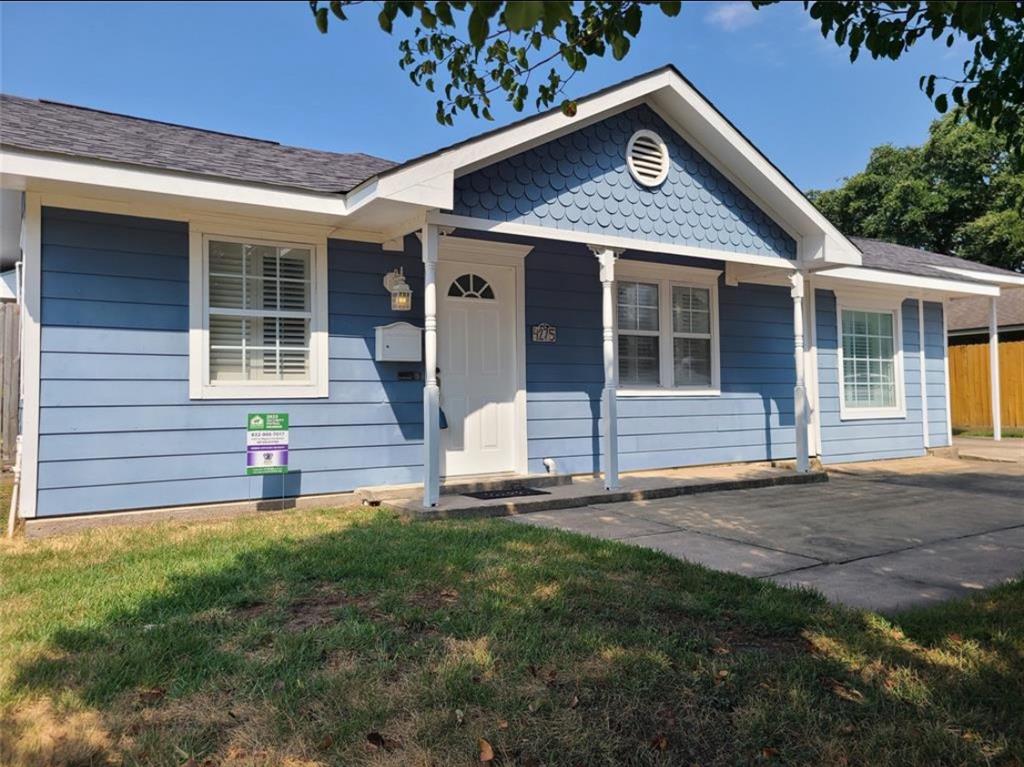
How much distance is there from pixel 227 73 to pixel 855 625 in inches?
168

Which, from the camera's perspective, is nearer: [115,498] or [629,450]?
[115,498]

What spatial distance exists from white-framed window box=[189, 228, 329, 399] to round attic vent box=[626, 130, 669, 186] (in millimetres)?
3324

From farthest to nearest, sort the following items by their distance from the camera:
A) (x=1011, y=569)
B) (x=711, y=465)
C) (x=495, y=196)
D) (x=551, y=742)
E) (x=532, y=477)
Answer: (x=711, y=465) < (x=532, y=477) < (x=495, y=196) < (x=1011, y=569) < (x=551, y=742)

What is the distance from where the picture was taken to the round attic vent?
7.37m

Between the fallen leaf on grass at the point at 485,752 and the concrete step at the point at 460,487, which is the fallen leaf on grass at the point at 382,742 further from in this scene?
the concrete step at the point at 460,487

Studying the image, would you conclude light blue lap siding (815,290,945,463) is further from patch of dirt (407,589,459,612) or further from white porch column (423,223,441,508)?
patch of dirt (407,589,459,612)

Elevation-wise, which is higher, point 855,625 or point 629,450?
point 629,450

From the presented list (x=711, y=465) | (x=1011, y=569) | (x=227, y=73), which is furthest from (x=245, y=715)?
(x=711, y=465)

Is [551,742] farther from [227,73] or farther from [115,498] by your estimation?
[115,498]

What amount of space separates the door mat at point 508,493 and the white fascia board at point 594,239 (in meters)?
2.46

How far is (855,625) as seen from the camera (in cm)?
322

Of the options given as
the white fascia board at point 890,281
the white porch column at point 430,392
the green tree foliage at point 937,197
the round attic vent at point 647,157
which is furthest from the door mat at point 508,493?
→ the green tree foliage at point 937,197

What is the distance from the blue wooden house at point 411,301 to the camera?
18.1ft

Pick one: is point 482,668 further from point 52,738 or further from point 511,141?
point 511,141
